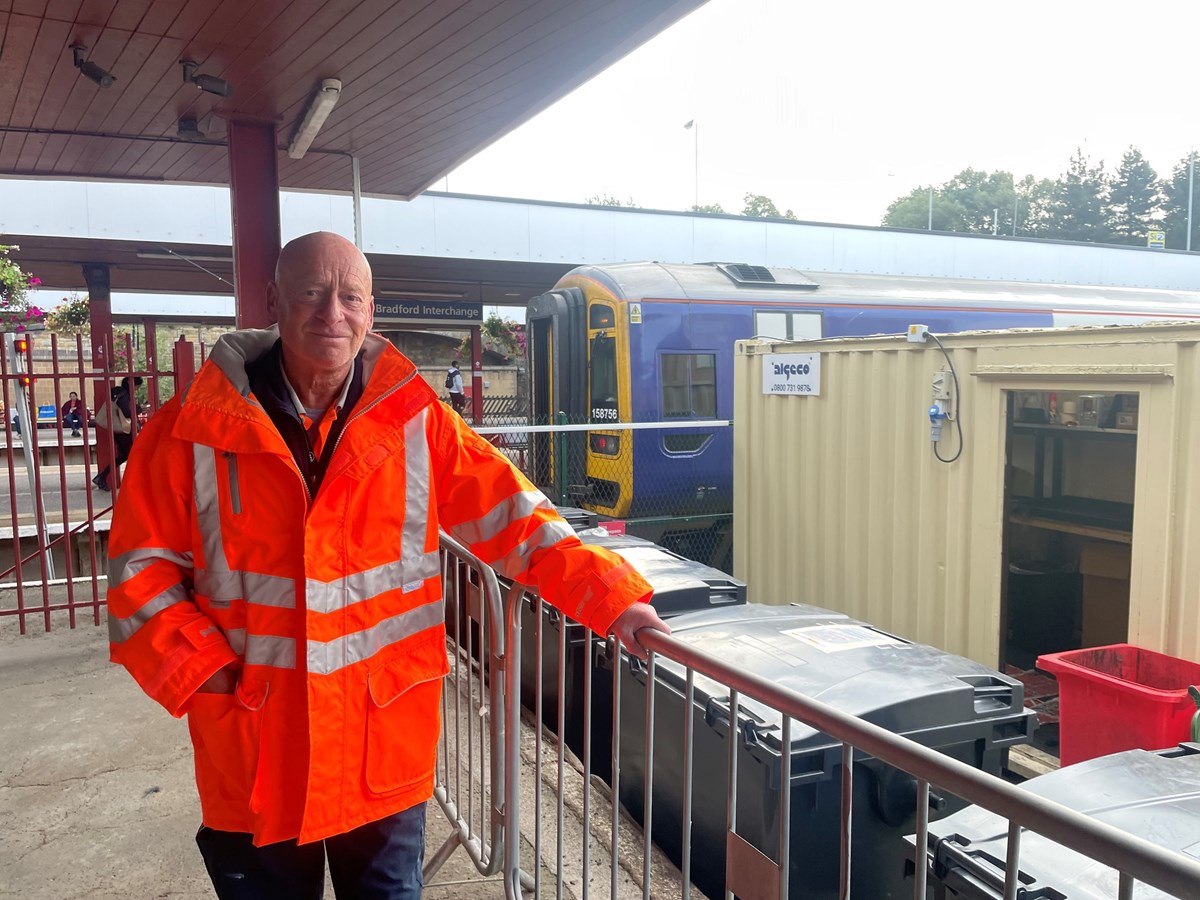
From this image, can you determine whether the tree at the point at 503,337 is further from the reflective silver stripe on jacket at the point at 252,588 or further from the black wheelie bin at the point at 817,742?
the reflective silver stripe on jacket at the point at 252,588

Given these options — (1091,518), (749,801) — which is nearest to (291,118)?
(749,801)

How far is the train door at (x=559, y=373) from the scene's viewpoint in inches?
418

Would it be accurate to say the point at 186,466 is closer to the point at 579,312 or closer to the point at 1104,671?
the point at 1104,671

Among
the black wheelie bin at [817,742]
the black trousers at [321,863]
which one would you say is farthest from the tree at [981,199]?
the black trousers at [321,863]

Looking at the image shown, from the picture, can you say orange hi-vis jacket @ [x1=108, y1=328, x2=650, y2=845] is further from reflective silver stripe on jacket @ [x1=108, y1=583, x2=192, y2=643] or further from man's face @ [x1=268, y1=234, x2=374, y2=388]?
man's face @ [x1=268, y1=234, x2=374, y2=388]

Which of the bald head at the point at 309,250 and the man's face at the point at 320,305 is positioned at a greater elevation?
the bald head at the point at 309,250

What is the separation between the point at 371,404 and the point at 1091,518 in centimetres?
602

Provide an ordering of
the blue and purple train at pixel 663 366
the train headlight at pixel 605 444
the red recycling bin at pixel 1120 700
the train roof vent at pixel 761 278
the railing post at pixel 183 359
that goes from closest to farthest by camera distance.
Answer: the red recycling bin at pixel 1120 700 < the railing post at pixel 183 359 < the blue and purple train at pixel 663 366 < the train headlight at pixel 605 444 < the train roof vent at pixel 761 278

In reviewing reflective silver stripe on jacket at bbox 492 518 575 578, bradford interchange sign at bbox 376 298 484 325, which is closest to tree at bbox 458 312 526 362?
bradford interchange sign at bbox 376 298 484 325

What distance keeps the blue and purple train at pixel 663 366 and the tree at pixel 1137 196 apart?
264 feet

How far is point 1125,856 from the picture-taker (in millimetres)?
1101

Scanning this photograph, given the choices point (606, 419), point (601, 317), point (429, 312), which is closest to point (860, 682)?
point (606, 419)

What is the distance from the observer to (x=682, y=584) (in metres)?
4.42

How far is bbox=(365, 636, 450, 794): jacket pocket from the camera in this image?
1802 millimetres
